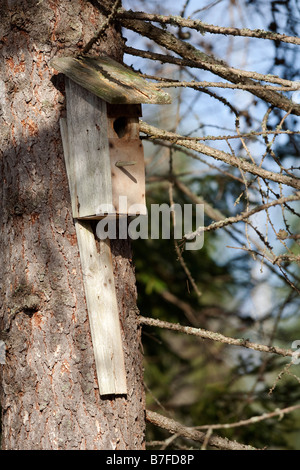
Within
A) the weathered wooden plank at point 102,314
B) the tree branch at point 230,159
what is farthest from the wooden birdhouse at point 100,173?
the tree branch at point 230,159

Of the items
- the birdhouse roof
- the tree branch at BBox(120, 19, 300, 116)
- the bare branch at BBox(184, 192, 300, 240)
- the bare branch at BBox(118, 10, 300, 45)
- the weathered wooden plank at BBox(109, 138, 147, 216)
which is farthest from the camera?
the tree branch at BBox(120, 19, 300, 116)

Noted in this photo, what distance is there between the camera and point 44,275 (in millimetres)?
2389

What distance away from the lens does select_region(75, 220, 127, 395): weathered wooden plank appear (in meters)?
2.37

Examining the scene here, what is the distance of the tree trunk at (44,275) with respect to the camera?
7.65 feet

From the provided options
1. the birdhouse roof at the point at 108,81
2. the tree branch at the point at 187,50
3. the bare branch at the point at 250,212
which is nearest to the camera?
the bare branch at the point at 250,212

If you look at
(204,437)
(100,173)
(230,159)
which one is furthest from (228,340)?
(100,173)

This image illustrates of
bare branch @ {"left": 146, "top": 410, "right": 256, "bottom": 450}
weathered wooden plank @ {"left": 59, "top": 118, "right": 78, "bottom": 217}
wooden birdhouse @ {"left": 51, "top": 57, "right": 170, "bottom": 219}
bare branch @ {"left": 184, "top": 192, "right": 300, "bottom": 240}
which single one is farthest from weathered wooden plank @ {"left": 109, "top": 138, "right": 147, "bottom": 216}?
bare branch @ {"left": 146, "top": 410, "right": 256, "bottom": 450}

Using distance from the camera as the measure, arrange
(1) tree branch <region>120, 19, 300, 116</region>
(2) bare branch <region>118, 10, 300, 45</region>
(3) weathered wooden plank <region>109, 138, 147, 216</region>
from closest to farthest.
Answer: (3) weathered wooden plank <region>109, 138, 147, 216</region>, (2) bare branch <region>118, 10, 300, 45</region>, (1) tree branch <region>120, 19, 300, 116</region>

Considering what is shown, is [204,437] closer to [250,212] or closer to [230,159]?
[250,212]

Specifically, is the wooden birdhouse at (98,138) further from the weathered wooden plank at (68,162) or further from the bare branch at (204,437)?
the bare branch at (204,437)

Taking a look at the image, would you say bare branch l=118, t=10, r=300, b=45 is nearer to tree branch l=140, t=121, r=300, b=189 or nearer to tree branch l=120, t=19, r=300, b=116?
tree branch l=120, t=19, r=300, b=116

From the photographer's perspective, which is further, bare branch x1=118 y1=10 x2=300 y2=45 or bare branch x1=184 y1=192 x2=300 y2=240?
bare branch x1=118 y1=10 x2=300 y2=45

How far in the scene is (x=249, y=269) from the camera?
17.4 feet
